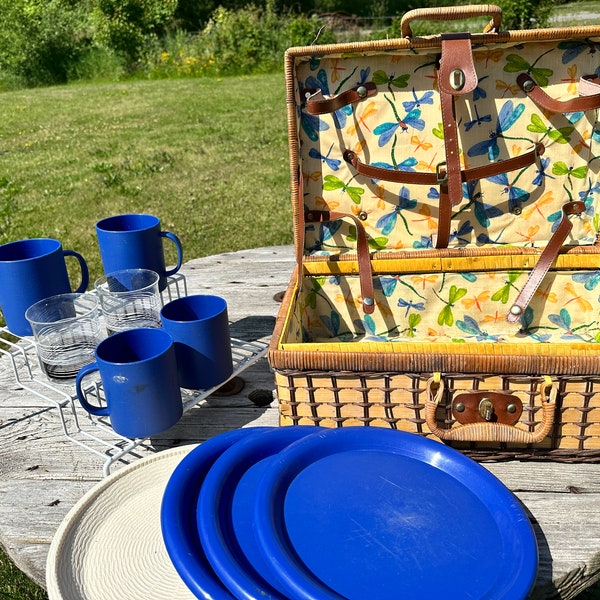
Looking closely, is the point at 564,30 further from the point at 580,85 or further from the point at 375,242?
the point at 375,242

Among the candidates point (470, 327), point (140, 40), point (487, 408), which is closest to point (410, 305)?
point (470, 327)

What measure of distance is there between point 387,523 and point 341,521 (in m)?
0.05

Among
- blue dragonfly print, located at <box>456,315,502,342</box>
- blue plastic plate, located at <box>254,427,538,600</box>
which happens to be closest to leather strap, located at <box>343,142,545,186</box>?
blue dragonfly print, located at <box>456,315,502,342</box>

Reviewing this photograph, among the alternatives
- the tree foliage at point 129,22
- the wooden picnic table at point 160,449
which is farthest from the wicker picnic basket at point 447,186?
the tree foliage at point 129,22

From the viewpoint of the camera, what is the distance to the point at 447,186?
1.49m

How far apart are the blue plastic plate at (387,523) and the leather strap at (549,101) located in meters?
0.91

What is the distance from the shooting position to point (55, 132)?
6055 millimetres

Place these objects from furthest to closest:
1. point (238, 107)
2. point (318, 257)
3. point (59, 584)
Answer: point (238, 107)
point (318, 257)
point (59, 584)

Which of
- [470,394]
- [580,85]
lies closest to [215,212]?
[580,85]

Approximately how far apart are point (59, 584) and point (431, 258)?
1.07 metres

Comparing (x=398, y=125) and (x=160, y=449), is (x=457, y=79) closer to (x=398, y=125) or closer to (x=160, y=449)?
(x=398, y=125)

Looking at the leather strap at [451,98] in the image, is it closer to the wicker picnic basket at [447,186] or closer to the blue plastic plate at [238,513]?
the wicker picnic basket at [447,186]

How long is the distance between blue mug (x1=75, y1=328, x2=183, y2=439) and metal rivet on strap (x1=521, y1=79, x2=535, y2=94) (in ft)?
3.18

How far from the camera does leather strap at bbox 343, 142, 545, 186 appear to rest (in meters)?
1.48
